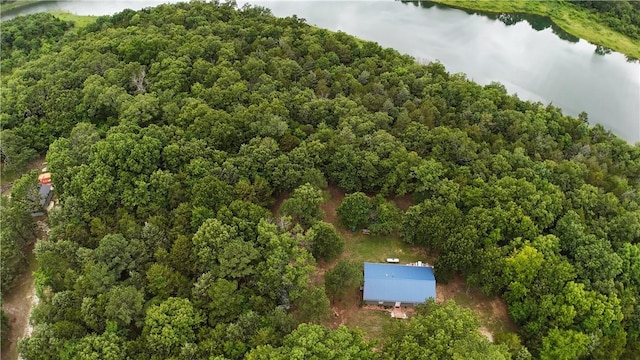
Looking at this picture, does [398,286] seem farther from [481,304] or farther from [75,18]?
[75,18]

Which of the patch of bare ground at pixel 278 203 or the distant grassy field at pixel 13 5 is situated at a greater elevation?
the distant grassy field at pixel 13 5

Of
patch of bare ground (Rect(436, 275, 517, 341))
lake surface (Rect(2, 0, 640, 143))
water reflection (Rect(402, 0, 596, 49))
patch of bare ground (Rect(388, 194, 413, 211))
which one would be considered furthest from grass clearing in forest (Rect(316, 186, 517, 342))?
water reflection (Rect(402, 0, 596, 49))

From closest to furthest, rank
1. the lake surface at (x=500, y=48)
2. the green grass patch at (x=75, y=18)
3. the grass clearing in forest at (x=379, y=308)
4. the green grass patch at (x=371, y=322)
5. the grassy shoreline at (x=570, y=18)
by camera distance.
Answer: the green grass patch at (x=371, y=322), the grass clearing in forest at (x=379, y=308), the lake surface at (x=500, y=48), the grassy shoreline at (x=570, y=18), the green grass patch at (x=75, y=18)

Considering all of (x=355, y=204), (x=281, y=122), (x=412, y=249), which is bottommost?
(x=412, y=249)

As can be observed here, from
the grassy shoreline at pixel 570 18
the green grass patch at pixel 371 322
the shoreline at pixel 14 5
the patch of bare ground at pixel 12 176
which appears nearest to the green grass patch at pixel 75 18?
the shoreline at pixel 14 5

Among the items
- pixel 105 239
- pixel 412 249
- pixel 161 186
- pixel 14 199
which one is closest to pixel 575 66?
pixel 412 249

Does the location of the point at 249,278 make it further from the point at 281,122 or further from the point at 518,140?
the point at 518,140

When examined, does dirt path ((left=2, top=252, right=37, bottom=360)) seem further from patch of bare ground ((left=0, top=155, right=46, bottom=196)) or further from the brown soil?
the brown soil

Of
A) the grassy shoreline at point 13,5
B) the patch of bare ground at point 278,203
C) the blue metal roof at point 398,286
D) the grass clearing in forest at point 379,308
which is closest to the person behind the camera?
the grass clearing in forest at point 379,308

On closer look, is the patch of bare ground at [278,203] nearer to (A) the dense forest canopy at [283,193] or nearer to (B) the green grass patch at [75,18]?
(A) the dense forest canopy at [283,193]
